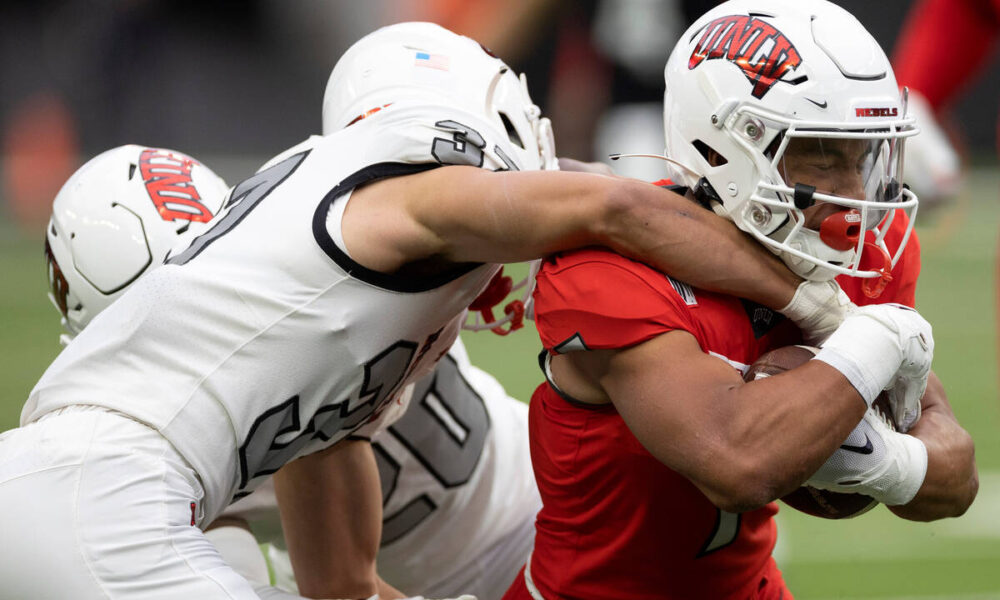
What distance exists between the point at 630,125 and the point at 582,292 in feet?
34.1

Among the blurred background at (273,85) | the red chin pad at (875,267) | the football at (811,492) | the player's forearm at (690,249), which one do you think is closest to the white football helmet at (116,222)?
the player's forearm at (690,249)

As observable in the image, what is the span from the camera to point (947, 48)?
4.88m

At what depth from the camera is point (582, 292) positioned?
7.52 ft

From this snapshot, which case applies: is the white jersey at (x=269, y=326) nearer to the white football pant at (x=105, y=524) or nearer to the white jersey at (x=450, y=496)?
the white football pant at (x=105, y=524)

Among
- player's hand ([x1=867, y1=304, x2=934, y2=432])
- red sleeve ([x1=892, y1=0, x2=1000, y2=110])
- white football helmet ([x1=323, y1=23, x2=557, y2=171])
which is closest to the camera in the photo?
player's hand ([x1=867, y1=304, x2=934, y2=432])

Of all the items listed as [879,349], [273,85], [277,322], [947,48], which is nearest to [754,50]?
[879,349]

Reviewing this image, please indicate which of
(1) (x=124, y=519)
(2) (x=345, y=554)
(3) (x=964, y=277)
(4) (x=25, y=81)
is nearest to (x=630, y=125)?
(3) (x=964, y=277)

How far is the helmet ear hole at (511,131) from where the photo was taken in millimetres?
2982

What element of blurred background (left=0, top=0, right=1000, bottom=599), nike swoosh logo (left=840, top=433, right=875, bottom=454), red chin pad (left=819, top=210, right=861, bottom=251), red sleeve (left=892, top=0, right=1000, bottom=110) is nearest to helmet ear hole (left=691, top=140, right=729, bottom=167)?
red chin pad (left=819, top=210, right=861, bottom=251)

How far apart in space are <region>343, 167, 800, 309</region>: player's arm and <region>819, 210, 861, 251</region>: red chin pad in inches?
3.9

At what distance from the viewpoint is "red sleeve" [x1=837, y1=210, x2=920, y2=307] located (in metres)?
2.62

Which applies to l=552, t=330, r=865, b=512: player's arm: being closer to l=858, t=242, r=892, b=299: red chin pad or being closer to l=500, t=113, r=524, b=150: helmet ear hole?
l=858, t=242, r=892, b=299: red chin pad

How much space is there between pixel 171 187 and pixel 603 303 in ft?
4.53

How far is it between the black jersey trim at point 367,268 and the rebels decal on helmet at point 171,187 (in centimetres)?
69
